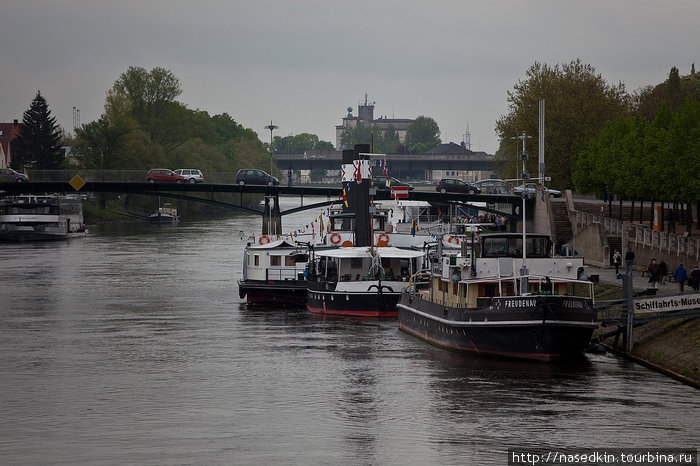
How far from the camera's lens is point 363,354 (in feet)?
143

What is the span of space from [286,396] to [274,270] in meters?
25.6

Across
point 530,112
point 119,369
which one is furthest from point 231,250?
point 119,369

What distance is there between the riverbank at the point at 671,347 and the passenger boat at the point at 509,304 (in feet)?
7.60

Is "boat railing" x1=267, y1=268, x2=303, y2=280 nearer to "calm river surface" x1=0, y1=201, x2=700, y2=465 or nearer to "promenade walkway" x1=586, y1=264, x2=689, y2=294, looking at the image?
"calm river surface" x1=0, y1=201, x2=700, y2=465

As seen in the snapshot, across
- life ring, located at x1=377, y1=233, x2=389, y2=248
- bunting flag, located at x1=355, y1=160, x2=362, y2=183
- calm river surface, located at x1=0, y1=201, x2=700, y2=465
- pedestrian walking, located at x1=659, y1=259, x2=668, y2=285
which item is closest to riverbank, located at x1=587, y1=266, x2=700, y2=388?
calm river surface, located at x1=0, y1=201, x2=700, y2=465

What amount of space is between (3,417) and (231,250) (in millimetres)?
66453

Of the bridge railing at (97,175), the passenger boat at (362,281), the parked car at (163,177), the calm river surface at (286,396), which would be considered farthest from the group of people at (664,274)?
the parked car at (163,177)

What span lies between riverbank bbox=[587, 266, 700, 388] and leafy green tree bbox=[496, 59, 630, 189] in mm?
59191

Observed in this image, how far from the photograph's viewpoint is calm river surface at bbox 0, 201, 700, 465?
97.6ft

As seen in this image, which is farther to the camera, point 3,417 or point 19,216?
point 19,216

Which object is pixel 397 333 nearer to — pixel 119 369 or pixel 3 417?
pixel 119 369

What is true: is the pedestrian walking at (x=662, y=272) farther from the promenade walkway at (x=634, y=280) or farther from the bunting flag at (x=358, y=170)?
the bunting flag at (x=358, y=170)

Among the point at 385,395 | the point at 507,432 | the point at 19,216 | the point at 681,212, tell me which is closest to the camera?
the point at 507,432

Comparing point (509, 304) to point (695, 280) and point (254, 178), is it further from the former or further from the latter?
point (254, 178)
